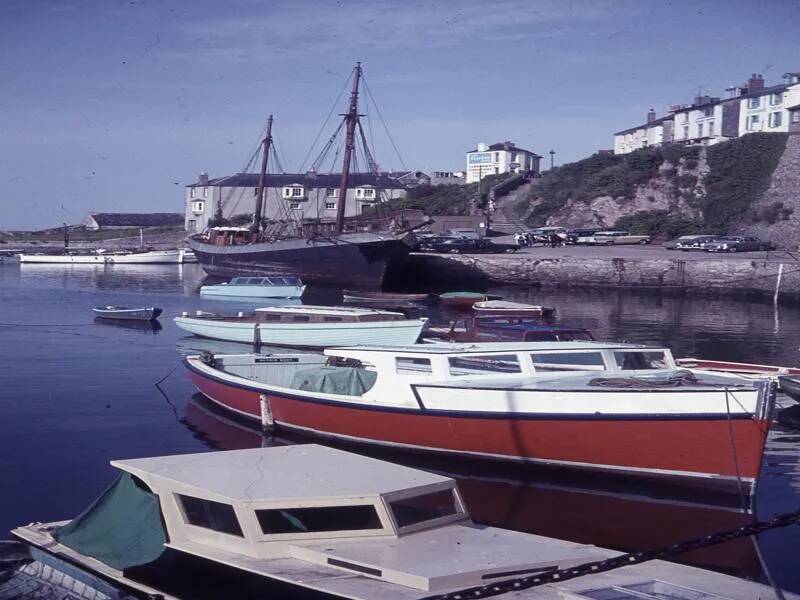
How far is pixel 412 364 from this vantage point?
14.5 m

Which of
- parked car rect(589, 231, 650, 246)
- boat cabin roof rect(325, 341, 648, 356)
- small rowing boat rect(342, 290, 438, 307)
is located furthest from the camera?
parked car rect(589, 231, 650, 246)

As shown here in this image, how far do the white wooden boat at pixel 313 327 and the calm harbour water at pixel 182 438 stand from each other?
0.58 m

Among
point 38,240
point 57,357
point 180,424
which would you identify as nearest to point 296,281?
point 57,357

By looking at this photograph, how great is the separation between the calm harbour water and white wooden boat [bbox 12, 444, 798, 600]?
4.05 metres

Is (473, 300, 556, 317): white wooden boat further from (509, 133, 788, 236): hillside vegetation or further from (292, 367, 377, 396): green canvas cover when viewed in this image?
(509, 133, 788, 236): hillside vegetation

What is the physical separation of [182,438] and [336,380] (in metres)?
3.10

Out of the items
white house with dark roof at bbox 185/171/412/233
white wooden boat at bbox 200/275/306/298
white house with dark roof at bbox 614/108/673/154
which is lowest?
white wooden boat at bbox 200/275/306/298

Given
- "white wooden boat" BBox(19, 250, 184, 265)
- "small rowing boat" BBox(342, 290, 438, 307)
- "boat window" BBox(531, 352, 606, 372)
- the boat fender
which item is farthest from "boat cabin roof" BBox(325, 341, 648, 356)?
"white wooden boat" BBox(19, 250, 184, 265)

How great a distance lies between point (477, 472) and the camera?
44.7ft

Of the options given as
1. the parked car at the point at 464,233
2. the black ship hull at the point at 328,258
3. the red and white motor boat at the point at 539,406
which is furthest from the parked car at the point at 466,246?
the red and white motor boat at the point at 539,406

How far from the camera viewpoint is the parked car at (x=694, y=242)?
59750 mm

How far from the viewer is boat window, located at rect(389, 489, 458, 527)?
23.9 feet

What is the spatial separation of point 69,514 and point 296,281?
3392 centimetres

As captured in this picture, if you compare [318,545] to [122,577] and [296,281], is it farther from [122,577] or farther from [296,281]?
[296,281]
